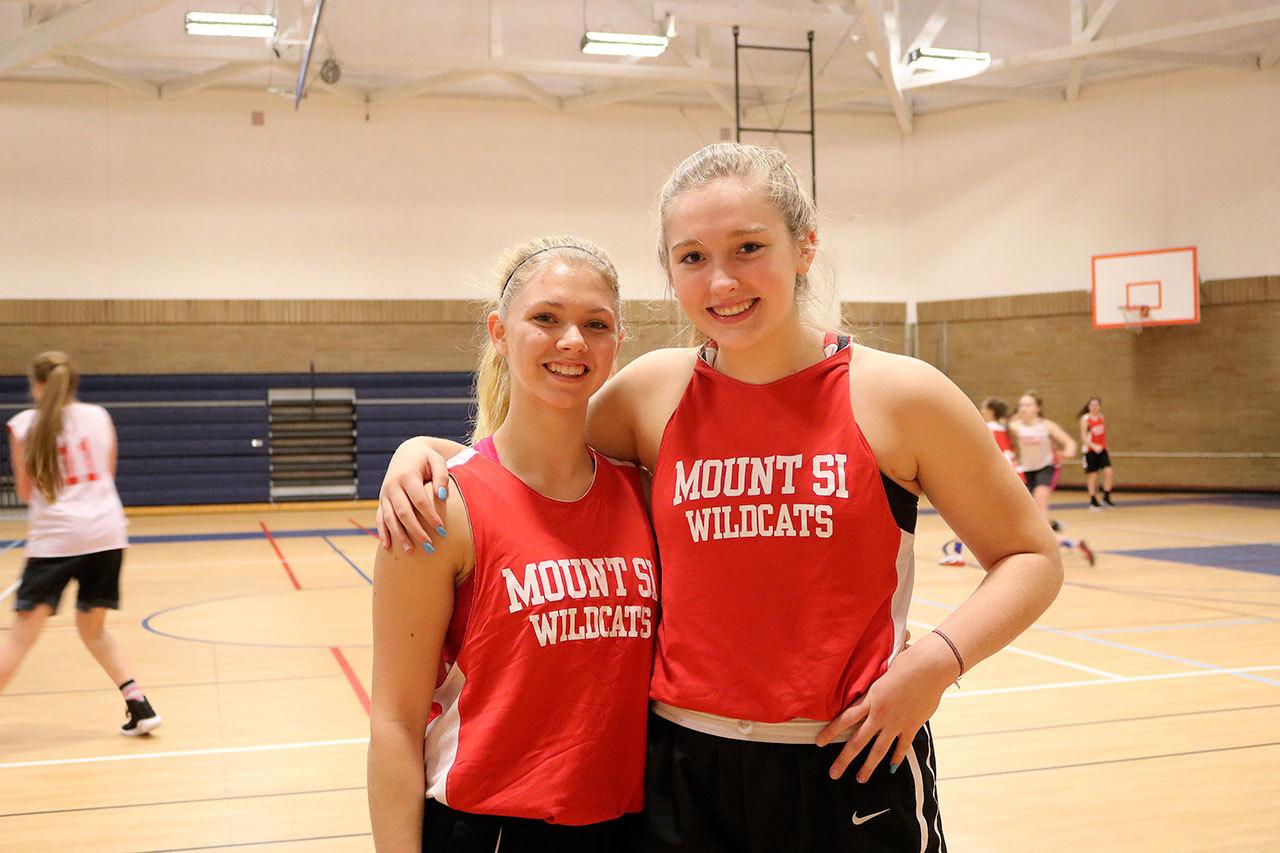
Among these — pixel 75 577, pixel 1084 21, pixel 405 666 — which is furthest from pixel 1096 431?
pixel 405 666

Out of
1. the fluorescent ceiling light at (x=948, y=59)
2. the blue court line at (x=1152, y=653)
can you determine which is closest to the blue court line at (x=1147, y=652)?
the blue court line at (x=1152, y=653)

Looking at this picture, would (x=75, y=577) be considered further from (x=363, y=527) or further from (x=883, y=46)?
(x=883, y=46)

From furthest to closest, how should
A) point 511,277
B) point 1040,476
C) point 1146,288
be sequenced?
point 1146,288 < point 1040,476 < point 511,277

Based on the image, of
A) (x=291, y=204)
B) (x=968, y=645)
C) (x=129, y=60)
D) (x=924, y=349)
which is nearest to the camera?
(x=968, y=645)

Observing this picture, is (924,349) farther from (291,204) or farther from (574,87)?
(291,204)

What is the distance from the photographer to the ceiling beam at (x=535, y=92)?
53.4 ft

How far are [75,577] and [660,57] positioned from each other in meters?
13.2

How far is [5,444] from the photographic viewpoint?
16.2 metres

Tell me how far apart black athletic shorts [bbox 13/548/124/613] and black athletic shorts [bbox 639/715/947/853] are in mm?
4253

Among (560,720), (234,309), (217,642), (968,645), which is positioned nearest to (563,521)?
(560,720)

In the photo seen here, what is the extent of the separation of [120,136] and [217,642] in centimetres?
1120

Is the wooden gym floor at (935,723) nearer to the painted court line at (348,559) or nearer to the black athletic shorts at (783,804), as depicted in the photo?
the painted court line at (348,559)

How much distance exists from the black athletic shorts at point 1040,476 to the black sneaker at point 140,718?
839 cm

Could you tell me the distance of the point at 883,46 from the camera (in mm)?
14695
